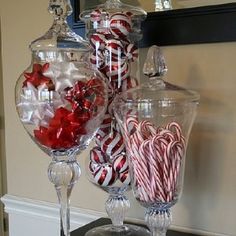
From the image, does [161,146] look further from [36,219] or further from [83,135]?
[36,219]

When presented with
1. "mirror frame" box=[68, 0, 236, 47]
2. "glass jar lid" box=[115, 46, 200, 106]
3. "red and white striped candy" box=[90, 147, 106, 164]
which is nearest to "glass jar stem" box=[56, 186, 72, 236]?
"red and white striped candy" box=[90, 147, 106, 164]

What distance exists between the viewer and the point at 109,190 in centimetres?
110

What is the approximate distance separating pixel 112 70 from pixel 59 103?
0.62 feet

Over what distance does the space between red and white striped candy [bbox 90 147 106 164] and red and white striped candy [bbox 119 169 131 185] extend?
59 millimetres

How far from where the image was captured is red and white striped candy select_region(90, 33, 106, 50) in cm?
103

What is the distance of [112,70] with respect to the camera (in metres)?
1.04

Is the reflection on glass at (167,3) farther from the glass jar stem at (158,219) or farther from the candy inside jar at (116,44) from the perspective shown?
the glass jar stem at (158,219)

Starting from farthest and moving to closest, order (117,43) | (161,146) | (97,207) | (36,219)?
1. (36,219)
2. (97,207)
3. (117,43)
4. (161,146)

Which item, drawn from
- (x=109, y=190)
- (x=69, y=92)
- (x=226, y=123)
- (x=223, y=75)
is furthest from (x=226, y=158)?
(x=69, y=92)

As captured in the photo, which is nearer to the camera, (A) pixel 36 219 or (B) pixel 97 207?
(B) pixel 97 207

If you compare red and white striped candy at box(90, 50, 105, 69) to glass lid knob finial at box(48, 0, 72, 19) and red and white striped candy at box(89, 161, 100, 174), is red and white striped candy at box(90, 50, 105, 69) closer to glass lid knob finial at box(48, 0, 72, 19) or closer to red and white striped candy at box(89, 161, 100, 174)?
glass lid knob finial at box(48, 0, 72, 19)

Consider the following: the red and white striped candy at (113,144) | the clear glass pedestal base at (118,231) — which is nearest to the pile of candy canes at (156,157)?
the red and white striped candy at (113,144)

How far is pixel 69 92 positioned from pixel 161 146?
232 mm

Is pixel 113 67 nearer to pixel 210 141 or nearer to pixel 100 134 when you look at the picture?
pixel 100 134
